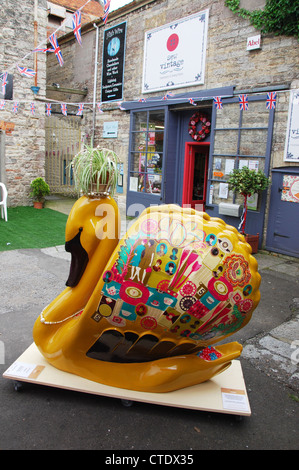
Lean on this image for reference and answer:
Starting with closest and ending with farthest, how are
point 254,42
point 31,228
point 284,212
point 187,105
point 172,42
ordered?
point 284,212, point 254,42, point 31,228, point 187,105, point 172,42

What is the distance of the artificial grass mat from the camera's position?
23.9 ft

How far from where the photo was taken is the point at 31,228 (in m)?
8.53

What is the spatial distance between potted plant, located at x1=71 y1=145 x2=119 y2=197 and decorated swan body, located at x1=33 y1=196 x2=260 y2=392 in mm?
83

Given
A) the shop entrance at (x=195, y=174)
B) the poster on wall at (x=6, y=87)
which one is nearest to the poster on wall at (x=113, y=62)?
the poster on wall at (x=6, y=87)

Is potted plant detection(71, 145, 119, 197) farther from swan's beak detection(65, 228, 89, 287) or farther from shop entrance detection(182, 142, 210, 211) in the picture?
shop entrance detection(182, 142, 210, 211)

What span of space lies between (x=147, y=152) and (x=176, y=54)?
2.40 m

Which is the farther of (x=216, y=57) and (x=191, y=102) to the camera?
(x=216, y=57)


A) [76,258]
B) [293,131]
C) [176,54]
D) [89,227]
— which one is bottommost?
[76,258]

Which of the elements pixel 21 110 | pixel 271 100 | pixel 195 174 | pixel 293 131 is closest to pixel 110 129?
pixel 21 110

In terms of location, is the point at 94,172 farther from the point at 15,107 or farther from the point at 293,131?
the point at 15,107

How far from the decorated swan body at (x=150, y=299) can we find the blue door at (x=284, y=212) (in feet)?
15.0

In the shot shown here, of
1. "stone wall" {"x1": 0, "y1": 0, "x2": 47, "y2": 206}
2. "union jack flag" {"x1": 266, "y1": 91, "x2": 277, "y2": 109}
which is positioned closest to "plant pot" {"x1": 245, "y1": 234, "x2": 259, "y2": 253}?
"union jack flag" {"x1": 266, "y1": 91, "x2": 277, "y2": 109}

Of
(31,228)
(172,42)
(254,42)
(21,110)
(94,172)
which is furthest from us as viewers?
(21,110)

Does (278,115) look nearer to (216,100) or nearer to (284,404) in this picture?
(216,100)
